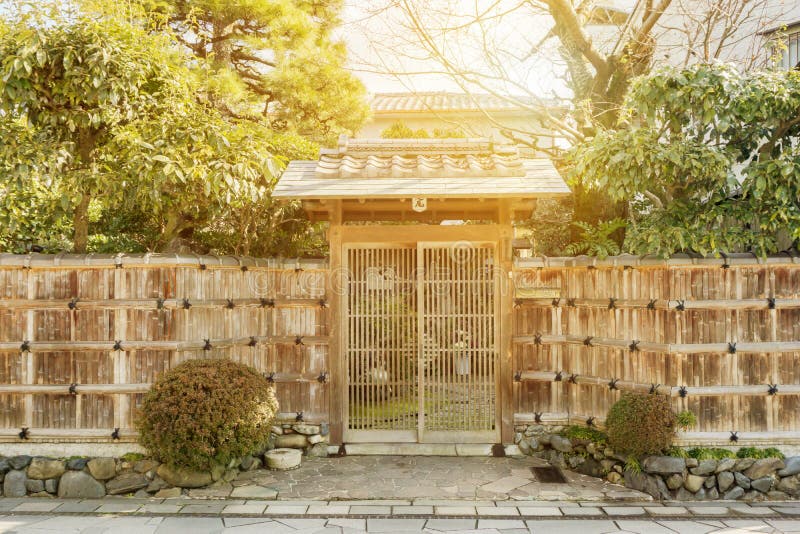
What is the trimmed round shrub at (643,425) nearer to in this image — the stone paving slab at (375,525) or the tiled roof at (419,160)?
the stone paving slab at (375,525)

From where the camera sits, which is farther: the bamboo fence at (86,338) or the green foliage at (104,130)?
the bamboo fence at (86,338)

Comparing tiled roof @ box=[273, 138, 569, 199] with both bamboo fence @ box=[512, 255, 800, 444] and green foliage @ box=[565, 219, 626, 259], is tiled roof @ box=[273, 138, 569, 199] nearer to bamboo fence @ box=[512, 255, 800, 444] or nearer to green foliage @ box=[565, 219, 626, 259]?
green foliage @ box=[565, 219, 626, 259]

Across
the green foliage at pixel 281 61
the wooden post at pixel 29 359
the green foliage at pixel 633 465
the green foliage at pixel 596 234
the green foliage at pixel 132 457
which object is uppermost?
the green foliage at pixel 281 61

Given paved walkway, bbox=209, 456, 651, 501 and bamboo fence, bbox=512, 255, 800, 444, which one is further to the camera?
bamboo fence, bbox=512, 255, 800, 444

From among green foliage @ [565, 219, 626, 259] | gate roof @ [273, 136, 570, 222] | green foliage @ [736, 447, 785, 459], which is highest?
gate roof @ [273, 136, 570, 222]

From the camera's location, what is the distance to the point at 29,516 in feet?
18.7

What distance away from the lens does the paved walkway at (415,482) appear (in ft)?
20.0

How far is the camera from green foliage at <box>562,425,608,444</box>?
22.5 ft

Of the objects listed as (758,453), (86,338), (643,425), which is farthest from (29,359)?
(758,453)

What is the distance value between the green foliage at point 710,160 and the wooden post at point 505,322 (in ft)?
4.02

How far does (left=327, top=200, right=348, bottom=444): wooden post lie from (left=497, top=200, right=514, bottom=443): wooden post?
210 cm

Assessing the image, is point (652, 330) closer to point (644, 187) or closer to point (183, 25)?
point (644, 187)

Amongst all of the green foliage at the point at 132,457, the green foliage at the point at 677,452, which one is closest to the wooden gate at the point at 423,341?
the green foliage at the point at 677,452

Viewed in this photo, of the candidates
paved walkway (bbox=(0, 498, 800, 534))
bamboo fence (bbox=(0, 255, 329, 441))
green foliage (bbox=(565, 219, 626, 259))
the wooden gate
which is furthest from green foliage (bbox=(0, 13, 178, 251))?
green foliage (bbox=(565, 219, 626, 259))
